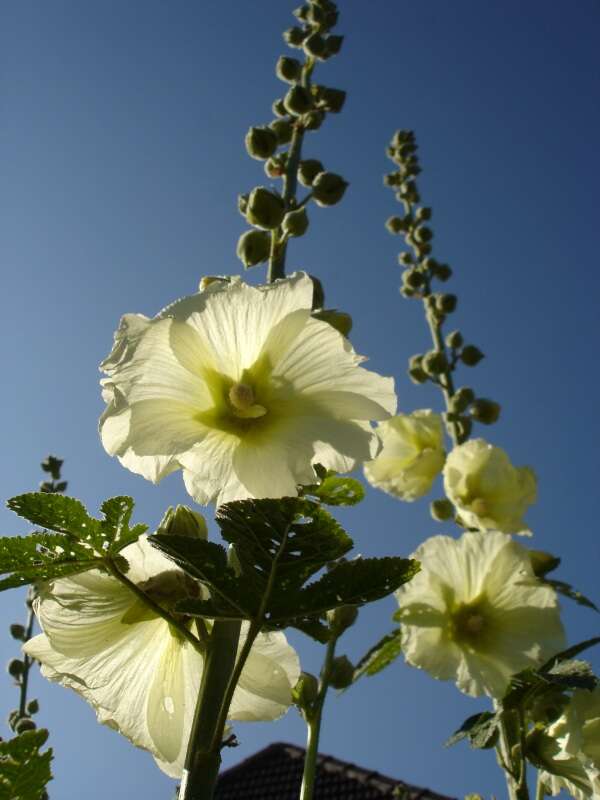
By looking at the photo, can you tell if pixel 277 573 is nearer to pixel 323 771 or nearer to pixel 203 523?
pixel 203 523

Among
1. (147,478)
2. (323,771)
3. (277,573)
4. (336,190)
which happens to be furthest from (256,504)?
(323,771)

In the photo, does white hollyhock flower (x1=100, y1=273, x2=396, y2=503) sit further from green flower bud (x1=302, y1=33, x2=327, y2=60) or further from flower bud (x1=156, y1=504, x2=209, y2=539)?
green flower bud (x1=302, y1=33, x2=327, y2=60)

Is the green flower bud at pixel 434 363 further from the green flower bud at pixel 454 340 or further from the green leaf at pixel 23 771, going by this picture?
the green leaf at pixel 23 771

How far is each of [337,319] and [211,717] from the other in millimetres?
749

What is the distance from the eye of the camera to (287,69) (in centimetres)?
269

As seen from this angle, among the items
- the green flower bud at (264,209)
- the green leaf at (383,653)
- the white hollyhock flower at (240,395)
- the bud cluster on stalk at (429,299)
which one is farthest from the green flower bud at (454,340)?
the white hollyhock flower at (240,395)

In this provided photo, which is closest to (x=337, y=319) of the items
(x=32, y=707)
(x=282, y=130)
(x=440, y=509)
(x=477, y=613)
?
(x=282, y=130)

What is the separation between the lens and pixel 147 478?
1381 mm

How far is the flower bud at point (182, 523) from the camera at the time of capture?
1.29 m

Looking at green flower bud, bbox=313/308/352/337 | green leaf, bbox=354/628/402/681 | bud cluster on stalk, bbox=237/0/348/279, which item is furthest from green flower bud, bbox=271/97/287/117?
green leaf, bbox=354/628/402/681

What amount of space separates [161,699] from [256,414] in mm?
534

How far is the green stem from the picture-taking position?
62.0 inches

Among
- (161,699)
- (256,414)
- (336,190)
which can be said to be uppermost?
(336,190)

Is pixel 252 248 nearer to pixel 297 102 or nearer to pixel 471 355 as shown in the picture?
pixel 297 102
